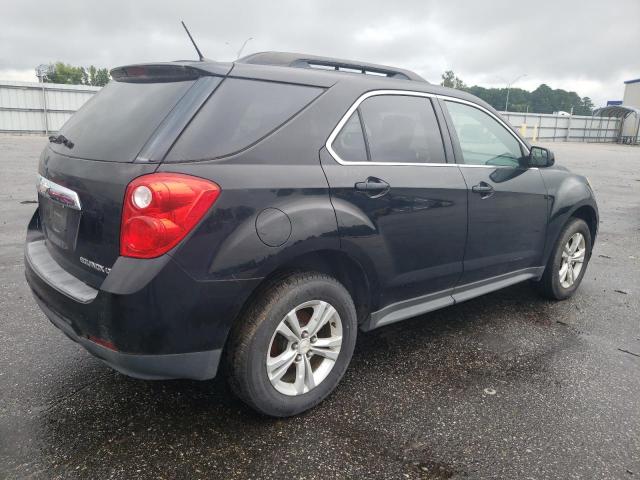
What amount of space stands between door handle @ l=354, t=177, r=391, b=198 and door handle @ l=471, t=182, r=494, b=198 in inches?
32.6

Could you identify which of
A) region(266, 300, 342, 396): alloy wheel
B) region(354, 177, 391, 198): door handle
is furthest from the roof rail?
region(266, 300, 342, 396): alloy wheel

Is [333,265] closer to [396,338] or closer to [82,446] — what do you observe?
[396,338]

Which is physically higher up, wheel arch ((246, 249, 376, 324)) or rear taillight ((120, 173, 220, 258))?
rear taillight ((120, 173, 220, 258))

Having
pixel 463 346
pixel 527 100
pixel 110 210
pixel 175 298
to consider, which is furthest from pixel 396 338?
pixel 527 100

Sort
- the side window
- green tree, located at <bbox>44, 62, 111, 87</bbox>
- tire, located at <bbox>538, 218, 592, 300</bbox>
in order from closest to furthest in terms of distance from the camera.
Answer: the side window
tire, located at <bbox>538, 218, 592, 300</bbox>
green tree, located at <bbox>44, 62, 111, 87</bbox>

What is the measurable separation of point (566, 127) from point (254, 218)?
51.8m

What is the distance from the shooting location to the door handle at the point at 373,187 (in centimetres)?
264

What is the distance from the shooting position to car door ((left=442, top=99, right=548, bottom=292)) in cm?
336

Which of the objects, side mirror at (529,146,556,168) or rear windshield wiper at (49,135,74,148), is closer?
rear windshield wiper at (49,135,74,148)

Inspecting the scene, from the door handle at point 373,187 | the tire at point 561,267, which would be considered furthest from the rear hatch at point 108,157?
the tire at point 561,267

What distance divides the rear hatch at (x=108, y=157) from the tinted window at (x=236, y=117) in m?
0.05

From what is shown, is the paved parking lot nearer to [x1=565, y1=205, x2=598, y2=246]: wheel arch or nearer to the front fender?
the front fender

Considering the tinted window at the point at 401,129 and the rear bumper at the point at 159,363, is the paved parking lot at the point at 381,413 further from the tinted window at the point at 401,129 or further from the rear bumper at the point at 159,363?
the tinted window at the point at 401,129

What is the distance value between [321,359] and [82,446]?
3.89 feet
